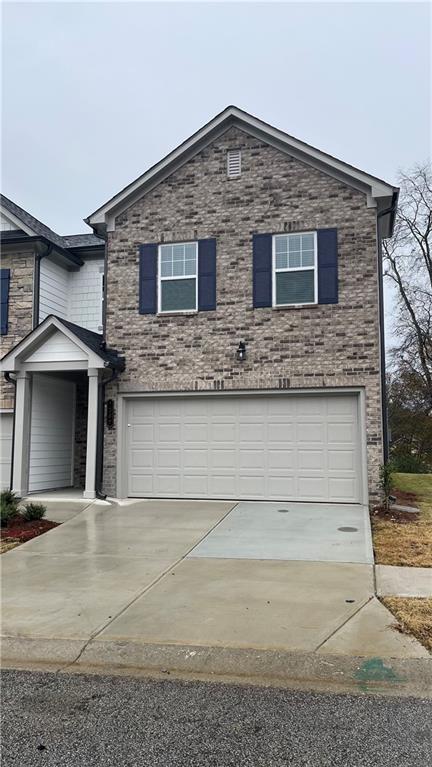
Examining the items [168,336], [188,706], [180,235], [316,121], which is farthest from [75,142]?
[188,706]

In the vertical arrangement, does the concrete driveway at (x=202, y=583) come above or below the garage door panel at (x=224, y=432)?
below

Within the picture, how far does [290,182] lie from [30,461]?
27.4 ft

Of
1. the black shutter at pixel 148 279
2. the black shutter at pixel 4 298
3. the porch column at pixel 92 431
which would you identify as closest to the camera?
the porch column at pixel 92 431

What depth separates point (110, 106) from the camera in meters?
18.1

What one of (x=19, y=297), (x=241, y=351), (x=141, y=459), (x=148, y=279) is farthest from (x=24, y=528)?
(x=19, y=297)

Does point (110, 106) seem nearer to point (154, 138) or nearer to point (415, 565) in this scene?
point (154, 138)

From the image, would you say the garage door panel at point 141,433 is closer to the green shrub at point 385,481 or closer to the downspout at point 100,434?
the downspout at point 100,434

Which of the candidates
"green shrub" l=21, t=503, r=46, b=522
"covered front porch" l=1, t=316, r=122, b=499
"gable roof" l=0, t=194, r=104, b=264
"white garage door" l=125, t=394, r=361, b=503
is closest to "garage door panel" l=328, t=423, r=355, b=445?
"white garage door" l=125, t=394, r=361, b=503

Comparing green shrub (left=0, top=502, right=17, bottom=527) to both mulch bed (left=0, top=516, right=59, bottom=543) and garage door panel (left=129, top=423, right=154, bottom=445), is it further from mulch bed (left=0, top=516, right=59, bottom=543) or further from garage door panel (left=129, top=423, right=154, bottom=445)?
garage door panel (left=129, top=423, right=154, bottom=445)

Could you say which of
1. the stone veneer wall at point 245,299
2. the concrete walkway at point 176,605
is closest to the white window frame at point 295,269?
the stone veneer wall at point 245,299

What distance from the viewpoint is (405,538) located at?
8766mm

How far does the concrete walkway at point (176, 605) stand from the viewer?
4641 mm

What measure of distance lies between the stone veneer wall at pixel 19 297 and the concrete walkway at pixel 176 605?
21.6 feet

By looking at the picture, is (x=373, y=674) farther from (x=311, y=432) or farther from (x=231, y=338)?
(x=231, y=338)
